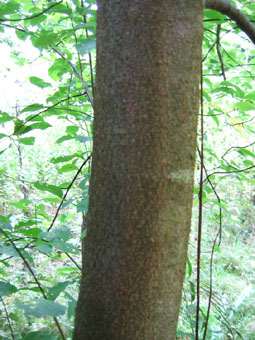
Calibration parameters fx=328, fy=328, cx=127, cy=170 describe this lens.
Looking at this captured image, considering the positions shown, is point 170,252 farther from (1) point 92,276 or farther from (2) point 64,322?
(2) point 64,322

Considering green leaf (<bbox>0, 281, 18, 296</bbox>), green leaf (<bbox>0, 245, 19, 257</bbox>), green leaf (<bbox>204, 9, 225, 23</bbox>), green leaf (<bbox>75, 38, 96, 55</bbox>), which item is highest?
green leaf (<bbox>204, 9, 225, 23</bbox>)

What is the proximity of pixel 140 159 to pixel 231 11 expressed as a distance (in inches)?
16.2

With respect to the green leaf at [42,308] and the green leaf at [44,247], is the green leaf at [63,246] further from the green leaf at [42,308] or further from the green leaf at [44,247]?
the green leaf at [42,308]

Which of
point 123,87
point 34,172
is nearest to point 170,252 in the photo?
point 123,87

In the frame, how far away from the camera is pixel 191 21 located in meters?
0.53

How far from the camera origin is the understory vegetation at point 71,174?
3.23 ft

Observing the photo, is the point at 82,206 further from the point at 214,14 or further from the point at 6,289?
the point at 214,14

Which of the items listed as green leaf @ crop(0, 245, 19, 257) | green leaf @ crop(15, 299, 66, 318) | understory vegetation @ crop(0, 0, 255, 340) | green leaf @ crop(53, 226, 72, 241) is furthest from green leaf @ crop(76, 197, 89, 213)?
green leaf @ crop(15, 299, 66, 318)

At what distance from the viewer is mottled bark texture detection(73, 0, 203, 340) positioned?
0.50 metres

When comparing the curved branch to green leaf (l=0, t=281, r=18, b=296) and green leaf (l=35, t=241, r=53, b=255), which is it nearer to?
green leaf (l=35, t=241, r=53, b=255)

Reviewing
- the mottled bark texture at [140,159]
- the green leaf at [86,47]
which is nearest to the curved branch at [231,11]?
the mottled bark texture at [140,159]

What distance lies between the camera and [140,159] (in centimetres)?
50

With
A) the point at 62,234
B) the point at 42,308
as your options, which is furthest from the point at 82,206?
the point at 42,308

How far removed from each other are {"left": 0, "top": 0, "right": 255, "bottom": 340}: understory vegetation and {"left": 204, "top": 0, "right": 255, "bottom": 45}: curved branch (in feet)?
0.56
